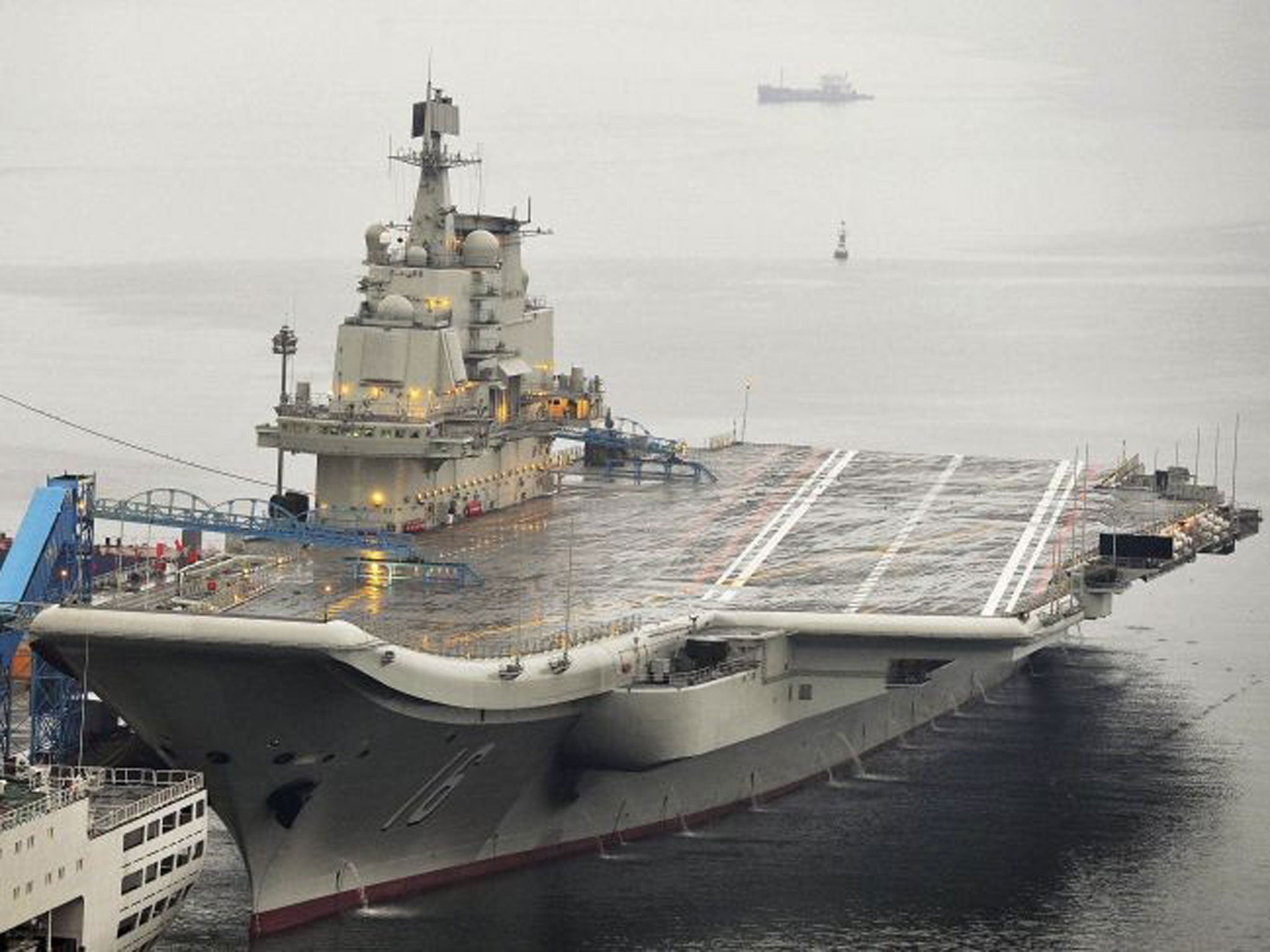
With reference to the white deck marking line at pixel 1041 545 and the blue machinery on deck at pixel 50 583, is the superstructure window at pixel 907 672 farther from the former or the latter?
the blue machinery on deck at pixel 50 583

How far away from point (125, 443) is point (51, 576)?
5247cm

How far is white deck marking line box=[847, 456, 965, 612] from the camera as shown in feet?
162

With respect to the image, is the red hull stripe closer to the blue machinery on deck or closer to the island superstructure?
the blue machinery on deck

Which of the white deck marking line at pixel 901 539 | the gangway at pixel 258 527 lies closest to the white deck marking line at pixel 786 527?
the white deck marking line at pixel 901 539

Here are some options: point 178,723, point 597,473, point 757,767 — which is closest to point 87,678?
point 178,723

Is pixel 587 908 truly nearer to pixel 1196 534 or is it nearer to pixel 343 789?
pixel 343 789

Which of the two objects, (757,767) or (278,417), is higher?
(278,417)

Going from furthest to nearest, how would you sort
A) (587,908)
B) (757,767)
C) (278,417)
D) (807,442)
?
(807,442), (278,417), (757,767), (587,908)

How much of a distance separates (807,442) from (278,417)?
167 ft

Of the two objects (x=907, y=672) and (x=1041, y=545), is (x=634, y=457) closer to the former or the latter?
(x=1041, y=545)

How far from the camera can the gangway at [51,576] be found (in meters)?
46.1

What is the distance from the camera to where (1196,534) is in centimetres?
5672

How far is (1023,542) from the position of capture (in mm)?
54531

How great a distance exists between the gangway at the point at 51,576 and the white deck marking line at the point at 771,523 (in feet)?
30.6
